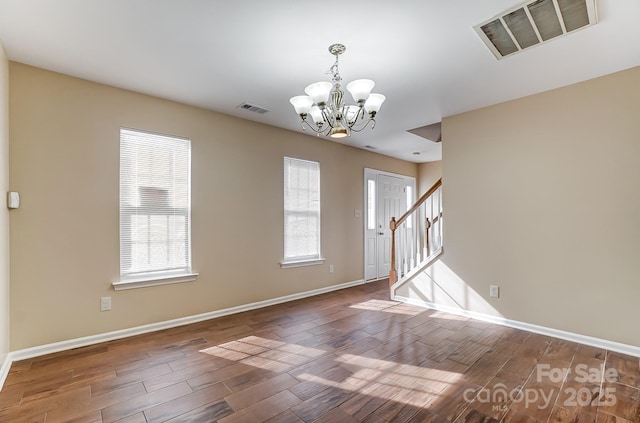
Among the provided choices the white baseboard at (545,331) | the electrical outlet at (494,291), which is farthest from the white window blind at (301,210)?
the electrical outlet at (494,291)

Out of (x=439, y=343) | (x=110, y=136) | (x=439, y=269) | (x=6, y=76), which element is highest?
(x=6, y=76)

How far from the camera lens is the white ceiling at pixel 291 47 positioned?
195 centimetres

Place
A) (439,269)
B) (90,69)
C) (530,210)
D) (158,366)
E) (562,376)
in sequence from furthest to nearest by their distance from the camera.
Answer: (439,269) → (530,210) → (90,69) → (158,366) → (562,376)

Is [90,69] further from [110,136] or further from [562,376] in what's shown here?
[562,376]

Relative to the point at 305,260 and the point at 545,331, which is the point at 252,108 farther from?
the point at 545,331

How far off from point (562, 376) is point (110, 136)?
4480 millimetres

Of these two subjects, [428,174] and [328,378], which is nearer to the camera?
[328,378]

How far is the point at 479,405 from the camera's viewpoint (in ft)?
6.36

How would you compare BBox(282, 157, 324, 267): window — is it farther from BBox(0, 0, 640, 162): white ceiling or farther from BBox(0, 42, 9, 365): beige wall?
BBox(0, 42, 9, 365): beige wall

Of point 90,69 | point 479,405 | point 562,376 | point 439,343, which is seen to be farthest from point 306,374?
point 90,69

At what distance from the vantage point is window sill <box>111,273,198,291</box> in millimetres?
3041

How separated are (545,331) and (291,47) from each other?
12.1 ft

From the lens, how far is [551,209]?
3.14 meters

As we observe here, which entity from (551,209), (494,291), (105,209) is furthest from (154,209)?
(551,209)
